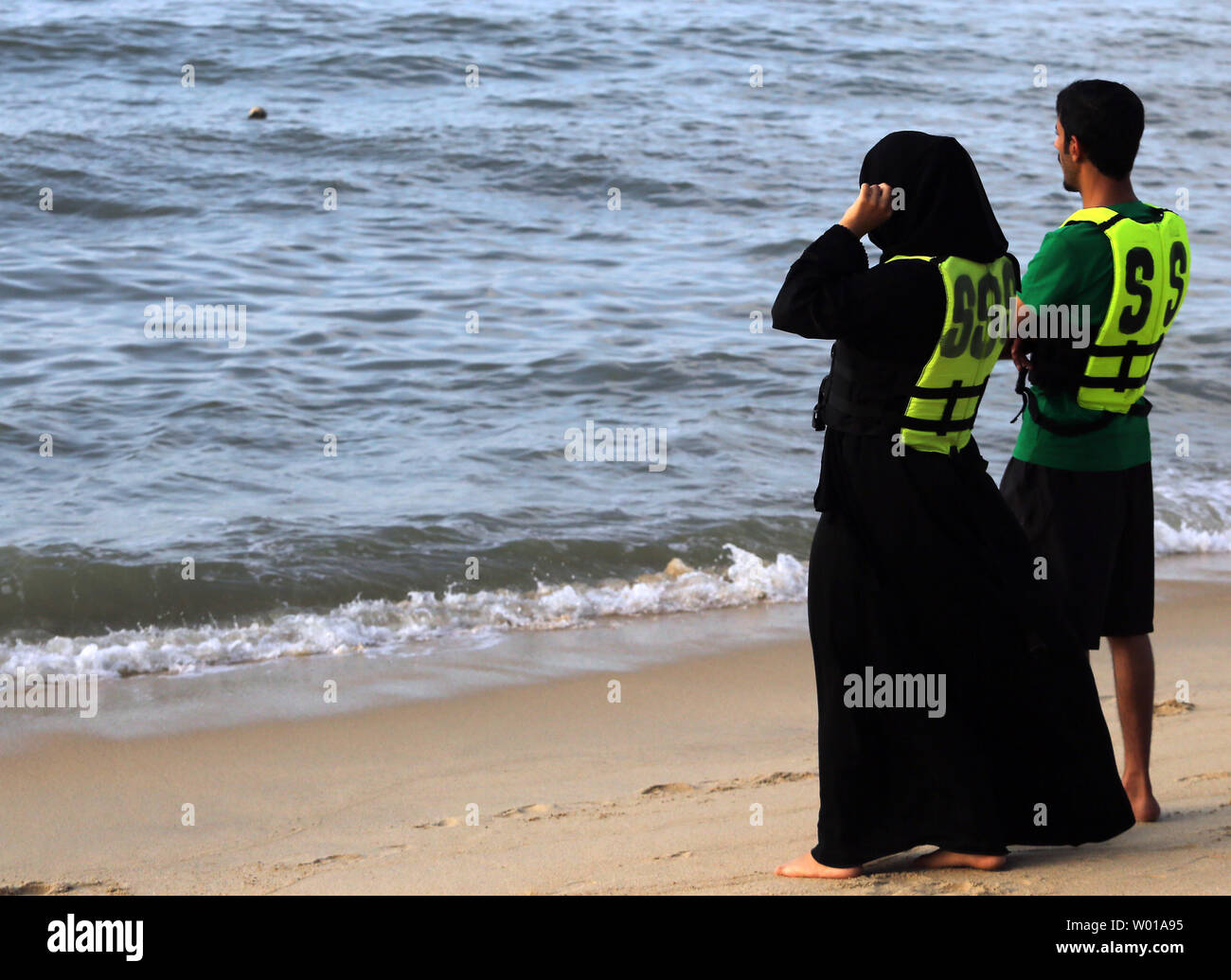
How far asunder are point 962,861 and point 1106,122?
5.72ft

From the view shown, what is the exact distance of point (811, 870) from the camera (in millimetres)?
3049

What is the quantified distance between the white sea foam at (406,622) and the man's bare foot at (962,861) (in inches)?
114

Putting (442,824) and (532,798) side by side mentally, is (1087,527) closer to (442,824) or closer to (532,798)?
(532,798)

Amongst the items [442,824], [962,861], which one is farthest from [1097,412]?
[442,824]

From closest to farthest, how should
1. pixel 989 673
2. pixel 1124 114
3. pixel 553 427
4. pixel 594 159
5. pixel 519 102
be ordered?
pixel 989 673
pixel 1124 114
pixel 553 427
pixel 594 159
pixel 519 102

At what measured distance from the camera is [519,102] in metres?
16.4

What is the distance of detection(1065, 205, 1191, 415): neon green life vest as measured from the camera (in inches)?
128

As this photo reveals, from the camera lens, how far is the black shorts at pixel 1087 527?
3361 millimetres

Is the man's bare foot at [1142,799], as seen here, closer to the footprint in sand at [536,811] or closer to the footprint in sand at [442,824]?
the footprint in sand at [536,811]

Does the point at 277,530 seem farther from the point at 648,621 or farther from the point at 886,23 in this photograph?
the point at 886,23

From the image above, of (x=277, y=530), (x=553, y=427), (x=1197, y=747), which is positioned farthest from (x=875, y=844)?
(x=553, y=427)

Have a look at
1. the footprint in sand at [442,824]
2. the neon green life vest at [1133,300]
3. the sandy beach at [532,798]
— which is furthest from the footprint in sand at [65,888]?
the neon green life vest at [1133,300]

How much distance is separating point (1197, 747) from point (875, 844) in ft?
5.37

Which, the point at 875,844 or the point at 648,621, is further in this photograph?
the point at 648,621
